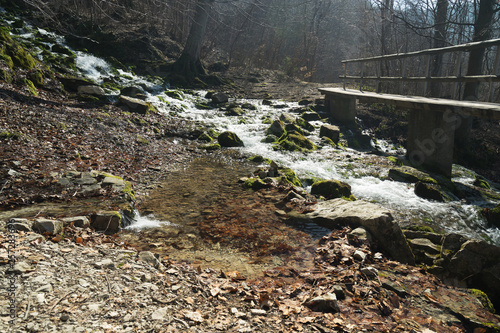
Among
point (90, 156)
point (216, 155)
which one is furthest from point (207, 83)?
point (90, 156)

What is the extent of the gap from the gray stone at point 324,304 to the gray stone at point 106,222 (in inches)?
110

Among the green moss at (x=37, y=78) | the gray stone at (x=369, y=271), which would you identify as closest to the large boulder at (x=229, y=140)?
the green moss at (x=37, y=78)

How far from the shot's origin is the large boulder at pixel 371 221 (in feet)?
14.4

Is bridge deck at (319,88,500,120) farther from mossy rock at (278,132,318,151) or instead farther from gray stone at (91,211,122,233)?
gray stone at (91,211,122,233)

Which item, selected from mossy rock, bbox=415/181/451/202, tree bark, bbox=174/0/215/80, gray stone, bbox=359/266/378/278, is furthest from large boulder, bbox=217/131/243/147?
tree bark, bbox=174/0/215/80

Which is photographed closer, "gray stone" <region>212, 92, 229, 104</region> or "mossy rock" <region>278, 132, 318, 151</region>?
"mossy rock" <region>278, 132, 318, 151</region>

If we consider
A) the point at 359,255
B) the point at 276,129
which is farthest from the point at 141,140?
the point at 359,255

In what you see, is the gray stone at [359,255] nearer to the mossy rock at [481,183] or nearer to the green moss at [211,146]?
the green moss at [211,146]

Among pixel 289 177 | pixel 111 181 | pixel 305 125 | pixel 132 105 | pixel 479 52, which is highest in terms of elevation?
pixel 479 52

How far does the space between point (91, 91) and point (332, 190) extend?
9543 mm

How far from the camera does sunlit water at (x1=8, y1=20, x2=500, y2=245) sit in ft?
22.1

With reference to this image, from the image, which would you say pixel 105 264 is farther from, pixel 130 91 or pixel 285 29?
pixel 285 29

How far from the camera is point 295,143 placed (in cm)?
1087

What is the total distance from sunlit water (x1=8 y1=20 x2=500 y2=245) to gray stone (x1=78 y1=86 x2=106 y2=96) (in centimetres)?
209
